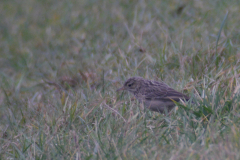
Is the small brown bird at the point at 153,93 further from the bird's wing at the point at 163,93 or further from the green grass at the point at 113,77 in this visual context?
the green grass at the point at 113,77

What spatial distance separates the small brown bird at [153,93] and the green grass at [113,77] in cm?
20

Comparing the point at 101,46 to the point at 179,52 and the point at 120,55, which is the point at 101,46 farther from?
the point at 179,52

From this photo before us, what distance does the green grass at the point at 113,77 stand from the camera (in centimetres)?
400

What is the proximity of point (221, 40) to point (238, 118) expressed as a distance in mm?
3475

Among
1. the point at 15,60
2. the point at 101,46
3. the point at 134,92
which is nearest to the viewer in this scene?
the point at 134,92

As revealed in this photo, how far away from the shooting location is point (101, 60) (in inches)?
311

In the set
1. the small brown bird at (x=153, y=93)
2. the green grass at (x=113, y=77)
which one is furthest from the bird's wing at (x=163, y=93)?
the green grass at (x=113, y=77)

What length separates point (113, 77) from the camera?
680cm

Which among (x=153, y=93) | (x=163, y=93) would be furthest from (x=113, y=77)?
(x=163, y=93)

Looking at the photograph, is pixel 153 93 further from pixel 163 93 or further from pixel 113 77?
pixel 113 77

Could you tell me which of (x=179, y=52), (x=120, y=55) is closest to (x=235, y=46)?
(x=179, y=52)

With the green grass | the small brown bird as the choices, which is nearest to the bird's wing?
the small brown bird

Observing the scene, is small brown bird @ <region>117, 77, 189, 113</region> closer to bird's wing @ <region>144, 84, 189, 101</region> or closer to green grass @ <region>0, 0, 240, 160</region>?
bird's wing @ <region>144, 84, 189, 101</region>

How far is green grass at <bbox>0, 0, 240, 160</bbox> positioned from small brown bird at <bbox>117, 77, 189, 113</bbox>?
0.20 m
